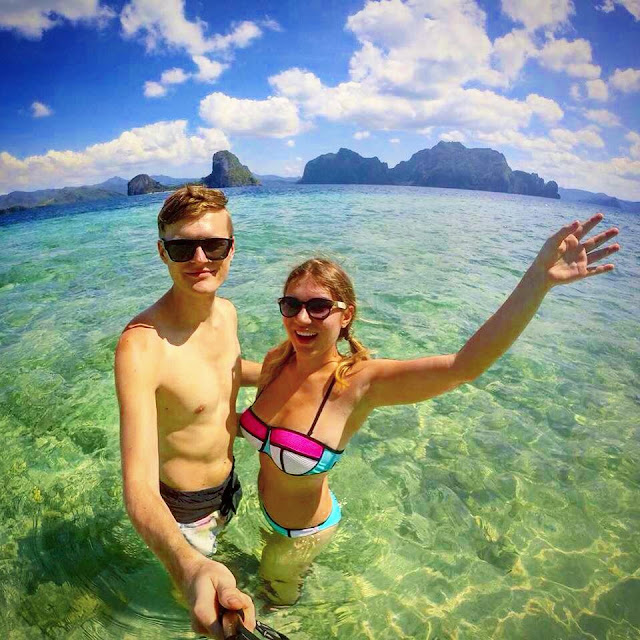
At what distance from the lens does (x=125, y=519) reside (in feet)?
12.4

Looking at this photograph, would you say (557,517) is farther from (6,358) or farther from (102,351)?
(6,358)

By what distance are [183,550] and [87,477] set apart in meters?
3.46

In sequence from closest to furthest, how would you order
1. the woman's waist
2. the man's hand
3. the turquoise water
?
1. the man's hand
2. the woman's waist
3. the turquoise water

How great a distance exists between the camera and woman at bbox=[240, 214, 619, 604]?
2289 millimetres

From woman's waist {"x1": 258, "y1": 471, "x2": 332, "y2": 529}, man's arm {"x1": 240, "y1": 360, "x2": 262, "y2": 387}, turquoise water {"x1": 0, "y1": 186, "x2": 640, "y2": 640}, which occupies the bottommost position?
turquoise water {"x1": 0, "y1": 186, "x2": 640, "y2": 640}

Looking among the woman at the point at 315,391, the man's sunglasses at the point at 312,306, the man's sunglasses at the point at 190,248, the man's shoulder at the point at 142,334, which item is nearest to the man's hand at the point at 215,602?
the woman at the point at 315,391

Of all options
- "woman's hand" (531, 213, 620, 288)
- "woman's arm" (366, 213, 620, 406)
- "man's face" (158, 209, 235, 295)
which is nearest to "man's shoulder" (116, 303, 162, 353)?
"man's face" (158, 209, 235, 295)

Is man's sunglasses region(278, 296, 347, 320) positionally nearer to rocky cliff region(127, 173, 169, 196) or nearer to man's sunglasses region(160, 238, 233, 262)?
man's sunglasses region(160, 238, 233, 262)

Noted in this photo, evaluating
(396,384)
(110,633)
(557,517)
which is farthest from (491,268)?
(110,633)

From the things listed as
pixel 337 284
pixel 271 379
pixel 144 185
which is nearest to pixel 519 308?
pixel 337 284

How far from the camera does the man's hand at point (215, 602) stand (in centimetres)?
120

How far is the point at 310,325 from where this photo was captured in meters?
2.53

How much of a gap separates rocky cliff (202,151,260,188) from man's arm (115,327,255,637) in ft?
431

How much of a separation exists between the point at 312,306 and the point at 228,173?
13469 cm
